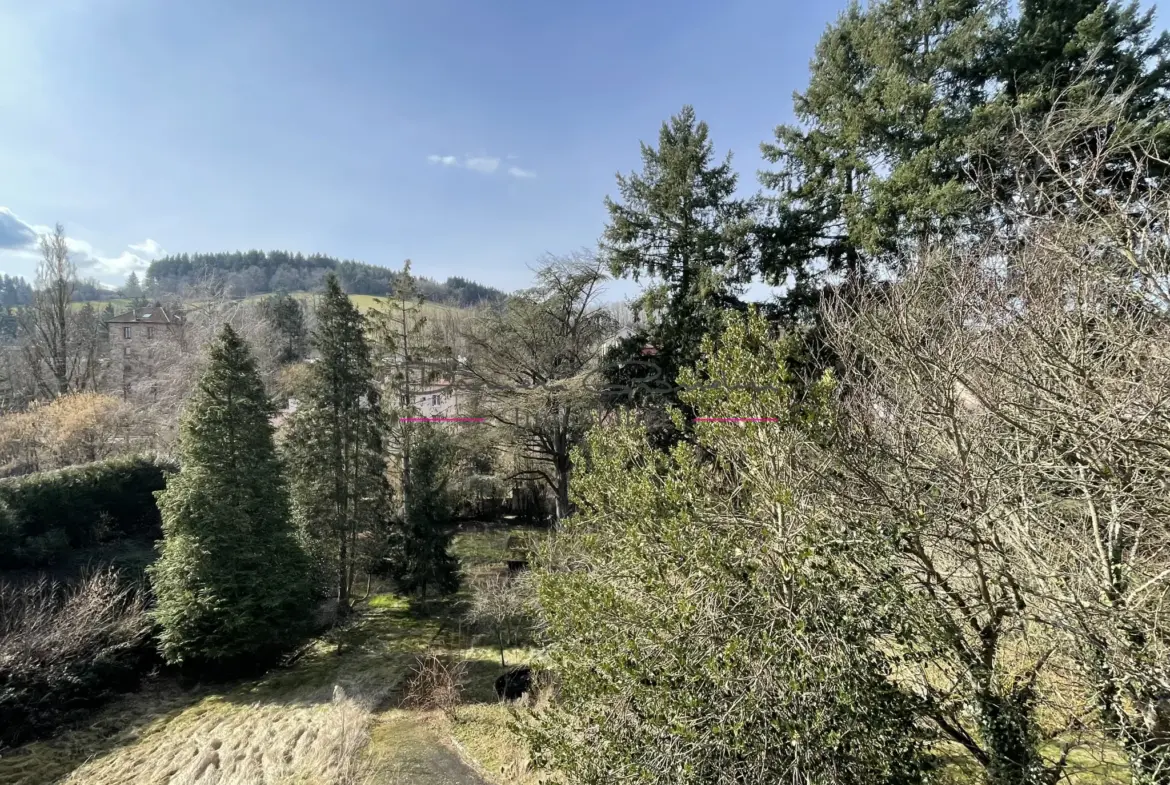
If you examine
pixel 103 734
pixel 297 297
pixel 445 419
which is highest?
pixel 297 297

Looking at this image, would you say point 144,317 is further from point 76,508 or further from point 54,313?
point 76,508

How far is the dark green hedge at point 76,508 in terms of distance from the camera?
13242mm

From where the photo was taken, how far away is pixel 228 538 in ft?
39.1

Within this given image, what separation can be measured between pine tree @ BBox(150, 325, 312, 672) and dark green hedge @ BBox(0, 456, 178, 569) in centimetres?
371

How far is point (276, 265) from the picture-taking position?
3607 inches

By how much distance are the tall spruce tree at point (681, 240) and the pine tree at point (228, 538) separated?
11952mm

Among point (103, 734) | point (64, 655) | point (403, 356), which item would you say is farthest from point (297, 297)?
point (103, 734)

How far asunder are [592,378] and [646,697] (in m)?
11.8

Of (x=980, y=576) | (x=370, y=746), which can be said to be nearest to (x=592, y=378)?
(x=370, y=746)

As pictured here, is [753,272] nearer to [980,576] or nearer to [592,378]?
[592,378]

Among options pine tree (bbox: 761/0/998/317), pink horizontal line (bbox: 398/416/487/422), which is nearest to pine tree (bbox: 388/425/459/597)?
pink horizontal line (bbox: 398/416/487/422)

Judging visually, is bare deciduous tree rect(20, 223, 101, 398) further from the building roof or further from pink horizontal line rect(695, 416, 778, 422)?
pink horizontal line rect(695, 416, 778, 422)

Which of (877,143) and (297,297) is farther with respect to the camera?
(297,297)

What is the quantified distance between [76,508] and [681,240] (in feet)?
69.7
